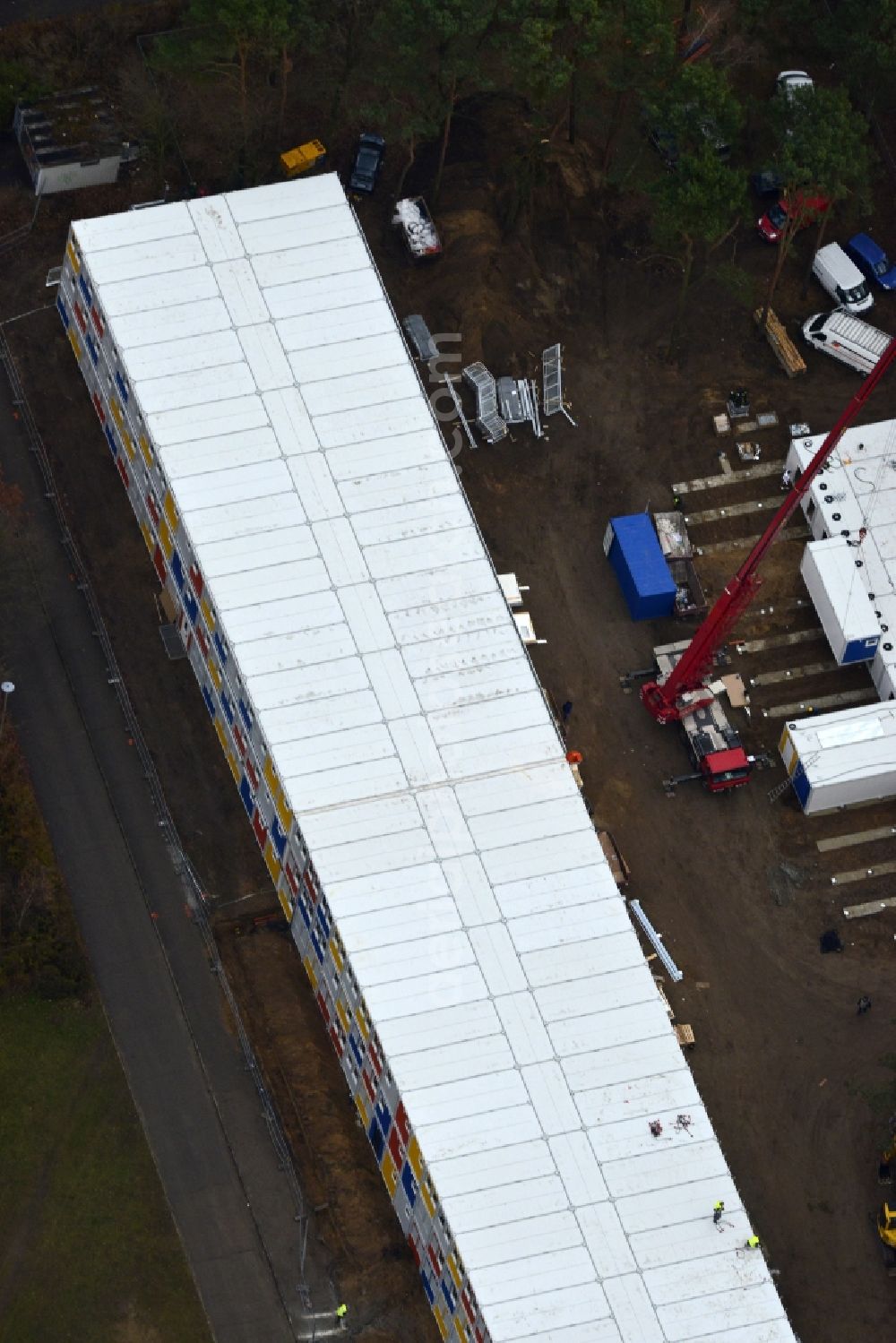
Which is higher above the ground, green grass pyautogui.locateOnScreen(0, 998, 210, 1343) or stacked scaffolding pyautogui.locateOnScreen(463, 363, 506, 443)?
stacked scaffolding pyautogui.locateOnScreen(463, 363, 506, 443)

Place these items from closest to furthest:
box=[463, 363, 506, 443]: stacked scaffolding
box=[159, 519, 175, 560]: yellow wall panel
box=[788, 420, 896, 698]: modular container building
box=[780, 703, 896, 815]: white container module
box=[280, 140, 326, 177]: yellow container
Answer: box=[159, 519, 175, 560]: yellow wall panel
box=[780, 703, 896, 815]: white container module
box=[788, 420, 896, 698]: modular container building
box=[463, 363, 506, 443]: stacked scaffolding
box=[280, 140, 326, 177]: yellow container

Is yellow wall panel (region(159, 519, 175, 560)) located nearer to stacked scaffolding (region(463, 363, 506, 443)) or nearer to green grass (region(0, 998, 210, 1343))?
stacked scaffolding (region(463, 363, 506, 443))

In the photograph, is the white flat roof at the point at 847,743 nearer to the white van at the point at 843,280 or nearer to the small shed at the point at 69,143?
the white van at the point at 843,280

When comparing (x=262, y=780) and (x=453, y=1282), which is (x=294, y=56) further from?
(x=453, y=1282)

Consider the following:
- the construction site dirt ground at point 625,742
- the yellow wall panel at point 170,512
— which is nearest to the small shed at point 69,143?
the construction site dirt ground at point 625,742

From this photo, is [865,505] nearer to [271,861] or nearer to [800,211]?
[800,211]

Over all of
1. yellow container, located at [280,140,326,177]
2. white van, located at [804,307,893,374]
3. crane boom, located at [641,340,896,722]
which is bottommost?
crane boom, located at [641,340,896,722]

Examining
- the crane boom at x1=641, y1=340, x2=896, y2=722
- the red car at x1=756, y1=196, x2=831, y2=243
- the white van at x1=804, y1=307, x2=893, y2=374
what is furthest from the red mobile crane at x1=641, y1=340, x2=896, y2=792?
the red car at x1=756, y1=196, x2=831, y2=243
